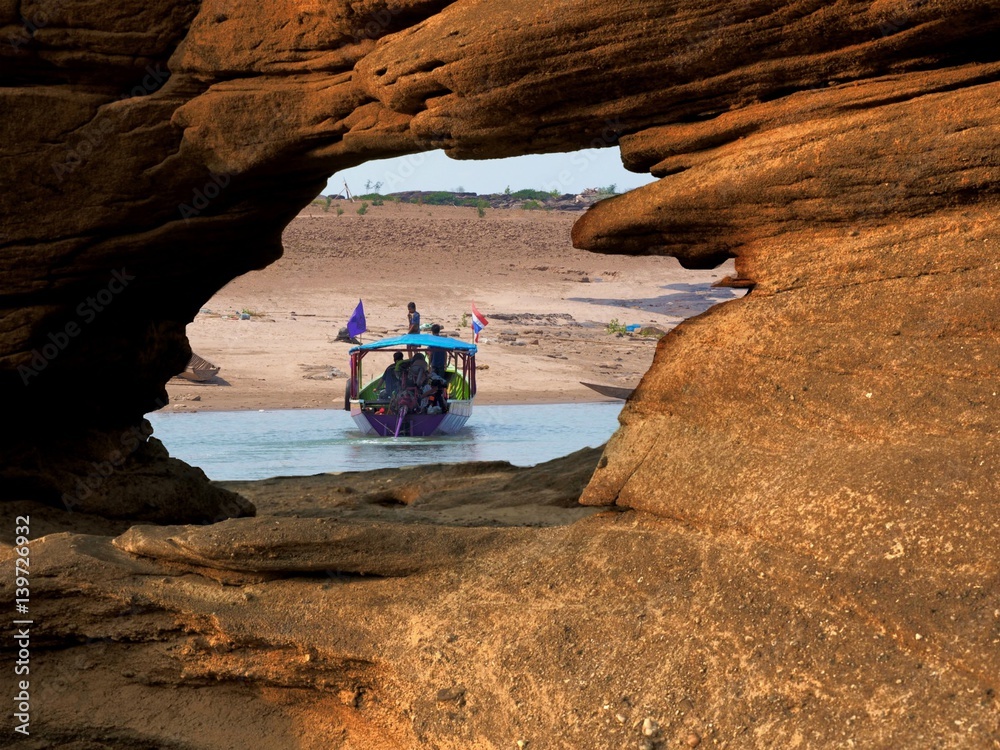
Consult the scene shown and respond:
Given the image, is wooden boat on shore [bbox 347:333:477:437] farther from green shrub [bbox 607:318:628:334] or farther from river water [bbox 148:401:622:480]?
green shrub [bbox 607:318:628:334]

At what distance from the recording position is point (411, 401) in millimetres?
23625

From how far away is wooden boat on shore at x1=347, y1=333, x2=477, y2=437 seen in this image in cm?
2325

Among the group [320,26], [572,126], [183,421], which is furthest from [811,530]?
[183,421]

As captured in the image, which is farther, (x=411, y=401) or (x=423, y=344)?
(x=411, y=401)

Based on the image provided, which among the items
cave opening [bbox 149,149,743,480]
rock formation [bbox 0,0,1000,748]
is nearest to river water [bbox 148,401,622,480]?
cave opening [bbox 149,149,743,480]

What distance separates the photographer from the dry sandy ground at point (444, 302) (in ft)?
90.8

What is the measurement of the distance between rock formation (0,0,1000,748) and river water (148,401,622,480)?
10537mm

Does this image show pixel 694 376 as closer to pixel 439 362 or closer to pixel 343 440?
pixel 343 440

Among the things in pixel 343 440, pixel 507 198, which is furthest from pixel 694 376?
pixel 507 198

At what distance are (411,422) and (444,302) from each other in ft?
49.3

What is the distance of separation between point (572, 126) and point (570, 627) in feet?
10.6

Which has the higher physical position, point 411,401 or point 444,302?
point 444,302

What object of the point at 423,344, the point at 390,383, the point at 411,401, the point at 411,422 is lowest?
the point at 411,422

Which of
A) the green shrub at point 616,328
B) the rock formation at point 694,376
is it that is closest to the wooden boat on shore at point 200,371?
the green shrub at point 616,328
